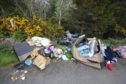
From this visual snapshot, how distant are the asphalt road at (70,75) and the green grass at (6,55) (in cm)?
28

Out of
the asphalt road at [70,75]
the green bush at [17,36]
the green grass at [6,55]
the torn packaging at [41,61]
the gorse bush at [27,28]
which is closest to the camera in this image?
the asphalt road at [70,75]

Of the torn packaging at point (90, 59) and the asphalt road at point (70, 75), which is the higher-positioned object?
the torn packaging at point (90, 59)

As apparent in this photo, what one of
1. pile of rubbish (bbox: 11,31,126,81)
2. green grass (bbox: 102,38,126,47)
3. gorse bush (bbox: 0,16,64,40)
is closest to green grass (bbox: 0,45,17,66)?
pile of rubbish (bbox: 11,31,126,81)

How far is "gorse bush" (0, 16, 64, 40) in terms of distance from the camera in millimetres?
6984

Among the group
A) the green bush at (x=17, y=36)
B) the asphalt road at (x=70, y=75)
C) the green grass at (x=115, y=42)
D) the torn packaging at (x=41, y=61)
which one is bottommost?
the asphalt road at (x=70, y=75)

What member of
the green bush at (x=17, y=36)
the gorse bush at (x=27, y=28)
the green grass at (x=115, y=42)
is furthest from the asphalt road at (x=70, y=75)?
the gorse bush at (x=27, y=28)

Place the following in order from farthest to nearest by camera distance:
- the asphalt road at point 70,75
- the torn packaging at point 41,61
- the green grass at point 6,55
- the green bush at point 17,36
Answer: the green bush at point 17,36 < the green grass at point 6,55 < the torn packaging at point 41,61 < the asphalt road at point 70,75

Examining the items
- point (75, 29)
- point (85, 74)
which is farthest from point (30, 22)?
point (85, 74)

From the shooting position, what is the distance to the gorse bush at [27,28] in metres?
6.98

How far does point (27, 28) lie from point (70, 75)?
223cm

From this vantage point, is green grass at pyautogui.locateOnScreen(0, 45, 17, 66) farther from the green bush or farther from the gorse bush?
the gorse bush

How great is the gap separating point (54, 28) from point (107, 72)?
2.31 metres

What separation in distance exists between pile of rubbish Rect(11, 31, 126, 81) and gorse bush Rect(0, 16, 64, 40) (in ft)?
1.14

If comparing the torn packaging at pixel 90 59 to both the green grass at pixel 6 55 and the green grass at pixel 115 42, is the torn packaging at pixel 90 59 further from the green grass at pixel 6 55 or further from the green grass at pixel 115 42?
the green grass at pixel 6 55
